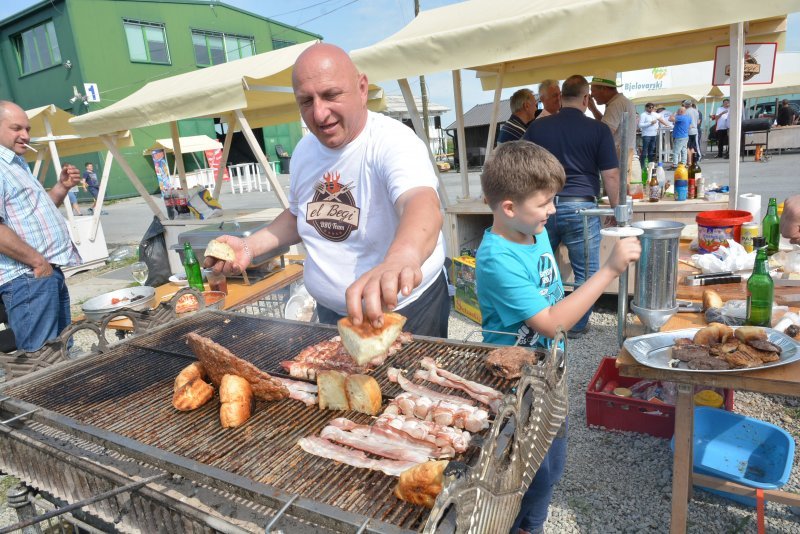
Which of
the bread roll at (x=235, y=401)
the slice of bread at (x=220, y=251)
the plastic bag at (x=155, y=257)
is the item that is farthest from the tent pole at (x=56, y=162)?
the bread roll at (x=235, y=401)

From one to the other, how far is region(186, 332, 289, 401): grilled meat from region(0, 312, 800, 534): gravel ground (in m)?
1.00

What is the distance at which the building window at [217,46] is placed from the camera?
25.1 metres

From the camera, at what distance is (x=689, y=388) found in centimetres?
211

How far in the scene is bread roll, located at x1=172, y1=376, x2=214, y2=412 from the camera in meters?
1.98

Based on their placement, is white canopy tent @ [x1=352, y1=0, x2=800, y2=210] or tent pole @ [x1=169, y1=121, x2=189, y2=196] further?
tent pole @ [x1=169, y1=121, x2=189, y2=196]

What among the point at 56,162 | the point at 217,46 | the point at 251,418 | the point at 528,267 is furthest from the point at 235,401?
the point at 217,46

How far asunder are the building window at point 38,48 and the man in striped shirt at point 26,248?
74.4ft

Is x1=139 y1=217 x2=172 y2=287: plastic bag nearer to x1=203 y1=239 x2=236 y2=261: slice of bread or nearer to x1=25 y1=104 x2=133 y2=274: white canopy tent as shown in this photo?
x1=25 y1=104 x2=133 y2=274: white canopy tent

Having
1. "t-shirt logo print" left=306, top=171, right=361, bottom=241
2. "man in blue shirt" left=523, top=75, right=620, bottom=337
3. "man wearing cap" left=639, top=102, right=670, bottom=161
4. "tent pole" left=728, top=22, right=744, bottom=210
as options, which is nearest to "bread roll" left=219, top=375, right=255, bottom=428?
"t-shirt logo print" left=306, top=171, right=361, bottom=241

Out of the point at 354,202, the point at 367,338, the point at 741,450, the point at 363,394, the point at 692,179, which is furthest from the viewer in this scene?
the point at 692,179

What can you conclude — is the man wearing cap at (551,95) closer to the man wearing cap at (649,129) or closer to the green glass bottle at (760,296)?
the green glass bottle at (760,296)

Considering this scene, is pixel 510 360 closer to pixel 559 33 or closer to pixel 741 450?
Result: pixel 741 450

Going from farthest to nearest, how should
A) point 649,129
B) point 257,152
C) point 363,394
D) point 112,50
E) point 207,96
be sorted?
point 112,50, point 649,129, point 257,152, point 207,96, point 363,394

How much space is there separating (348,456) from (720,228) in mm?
3170
